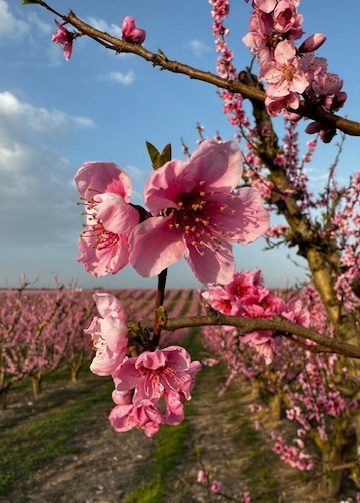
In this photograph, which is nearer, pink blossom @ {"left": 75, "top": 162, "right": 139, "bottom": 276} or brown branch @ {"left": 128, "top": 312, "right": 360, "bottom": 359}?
pink blossom @ {"left": 75, "top": 162, "right": 139, "bottom": 276}

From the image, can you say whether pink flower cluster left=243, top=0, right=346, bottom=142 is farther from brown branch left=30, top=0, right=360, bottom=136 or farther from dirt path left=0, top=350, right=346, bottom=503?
dirt path left=0, top=350, right=346, bottom=503

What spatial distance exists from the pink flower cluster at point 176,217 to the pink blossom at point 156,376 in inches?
9.2

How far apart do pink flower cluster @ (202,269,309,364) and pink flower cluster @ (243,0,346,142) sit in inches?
30.6

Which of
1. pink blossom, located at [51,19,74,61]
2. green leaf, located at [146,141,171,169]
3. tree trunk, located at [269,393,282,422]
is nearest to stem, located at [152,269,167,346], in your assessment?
green leaf, located at [146,141,171,169]

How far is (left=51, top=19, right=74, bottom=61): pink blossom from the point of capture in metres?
1.73

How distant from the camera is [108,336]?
45.3 inches

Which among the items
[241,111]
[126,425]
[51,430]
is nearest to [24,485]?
[51,430]

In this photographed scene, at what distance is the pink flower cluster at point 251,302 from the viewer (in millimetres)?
2004

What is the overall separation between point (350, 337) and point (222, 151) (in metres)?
4.77

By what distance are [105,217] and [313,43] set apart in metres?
1.01

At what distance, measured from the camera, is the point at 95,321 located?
1271 mm

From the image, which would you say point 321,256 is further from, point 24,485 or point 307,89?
point 24,485

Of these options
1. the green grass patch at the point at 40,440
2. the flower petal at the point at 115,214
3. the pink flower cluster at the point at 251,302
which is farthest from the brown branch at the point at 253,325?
the green grass patch at the point at 40,440

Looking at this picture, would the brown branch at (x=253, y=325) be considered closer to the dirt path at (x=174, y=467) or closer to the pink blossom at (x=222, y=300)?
the pink blossom at (x=222, y=300)
